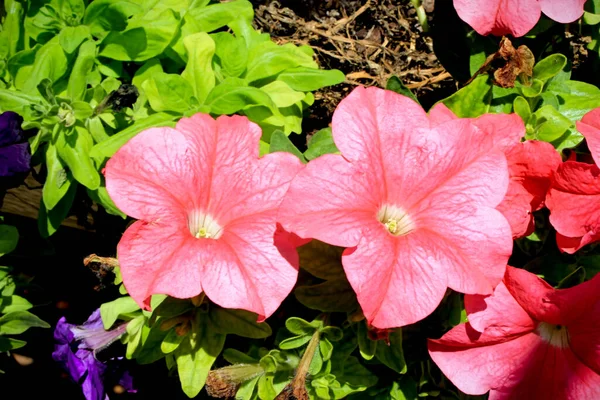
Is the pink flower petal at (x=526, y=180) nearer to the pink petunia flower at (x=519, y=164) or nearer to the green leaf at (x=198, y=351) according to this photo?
the pink petunia flower at (x=519, y=164)

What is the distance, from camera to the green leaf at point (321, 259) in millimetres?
1068

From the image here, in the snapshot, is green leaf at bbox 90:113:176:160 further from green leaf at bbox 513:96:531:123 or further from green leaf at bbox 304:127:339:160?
green leaf at bbox 513:96:531:123

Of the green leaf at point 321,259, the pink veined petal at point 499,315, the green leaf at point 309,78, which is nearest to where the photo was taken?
the pink veined petal at point 499,315

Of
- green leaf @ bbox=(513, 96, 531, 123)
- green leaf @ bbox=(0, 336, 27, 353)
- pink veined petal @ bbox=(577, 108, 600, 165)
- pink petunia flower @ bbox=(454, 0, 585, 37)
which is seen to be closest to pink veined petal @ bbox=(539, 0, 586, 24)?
pink petunia flower @ bbox=(454, 0, 585, 37)

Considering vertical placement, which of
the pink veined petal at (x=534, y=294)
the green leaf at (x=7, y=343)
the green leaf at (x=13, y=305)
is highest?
the pink veined petal at (x=534, y=294)

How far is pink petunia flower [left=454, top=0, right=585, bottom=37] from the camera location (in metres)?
1.17

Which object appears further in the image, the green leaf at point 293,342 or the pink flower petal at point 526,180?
the green leaf at point 293,342

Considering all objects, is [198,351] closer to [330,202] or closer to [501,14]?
[330,202]

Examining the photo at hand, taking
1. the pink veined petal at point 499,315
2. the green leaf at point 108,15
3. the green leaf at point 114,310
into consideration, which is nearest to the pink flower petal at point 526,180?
the pink veined petal at point 499,315

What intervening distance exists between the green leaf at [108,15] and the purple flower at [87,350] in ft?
2.21

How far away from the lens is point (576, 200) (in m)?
0.96

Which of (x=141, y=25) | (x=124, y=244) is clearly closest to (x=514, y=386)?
(x=124, y=244)

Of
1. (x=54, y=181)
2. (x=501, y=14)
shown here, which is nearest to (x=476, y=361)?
(x=501, y=14)

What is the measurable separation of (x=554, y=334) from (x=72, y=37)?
46.2 inches
